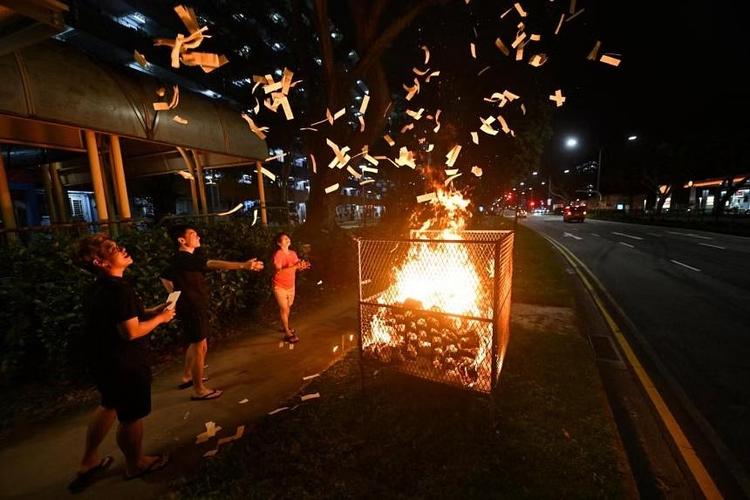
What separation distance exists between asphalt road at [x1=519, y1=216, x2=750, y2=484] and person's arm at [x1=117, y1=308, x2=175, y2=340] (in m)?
5.47

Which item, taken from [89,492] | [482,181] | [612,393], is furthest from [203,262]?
[482,181]

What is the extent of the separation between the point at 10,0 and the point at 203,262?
2.76m

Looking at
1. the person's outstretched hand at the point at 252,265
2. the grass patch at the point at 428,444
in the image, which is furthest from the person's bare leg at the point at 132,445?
the person's outstretched hand at the point at 252,265

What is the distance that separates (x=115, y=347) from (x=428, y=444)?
9.65 feet

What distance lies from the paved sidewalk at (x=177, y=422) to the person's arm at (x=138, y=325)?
1387 millimetres

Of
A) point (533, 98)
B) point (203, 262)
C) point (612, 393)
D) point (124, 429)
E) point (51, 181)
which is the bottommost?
point (612, 393)

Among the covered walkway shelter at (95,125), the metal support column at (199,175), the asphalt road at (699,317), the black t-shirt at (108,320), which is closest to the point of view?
the black t-shirt at (108,320)

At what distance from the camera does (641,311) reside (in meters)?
7.32

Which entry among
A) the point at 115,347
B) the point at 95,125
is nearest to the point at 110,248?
the point at 115,347

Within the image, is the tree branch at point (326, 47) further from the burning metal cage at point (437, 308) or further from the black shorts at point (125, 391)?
the black shorts at point (125, 391)

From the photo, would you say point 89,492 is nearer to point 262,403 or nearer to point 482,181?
point 262,403

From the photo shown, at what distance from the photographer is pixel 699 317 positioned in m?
6.73

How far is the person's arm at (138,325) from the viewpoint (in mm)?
2660

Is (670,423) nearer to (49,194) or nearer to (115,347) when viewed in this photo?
(115,347)
